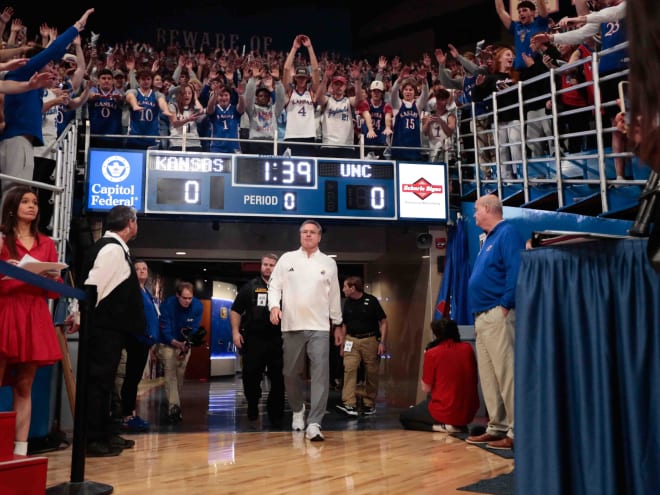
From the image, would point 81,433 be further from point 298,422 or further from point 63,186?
point 63,186

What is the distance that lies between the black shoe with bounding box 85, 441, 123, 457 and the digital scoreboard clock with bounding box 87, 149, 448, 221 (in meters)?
4.10

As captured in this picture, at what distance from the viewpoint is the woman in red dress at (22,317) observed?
3746mm

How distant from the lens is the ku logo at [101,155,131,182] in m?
8.25

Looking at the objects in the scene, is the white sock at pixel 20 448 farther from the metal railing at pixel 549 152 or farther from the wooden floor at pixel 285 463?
the metal railing at pixel 549 152

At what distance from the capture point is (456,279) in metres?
9.26

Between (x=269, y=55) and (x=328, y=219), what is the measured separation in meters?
9.30

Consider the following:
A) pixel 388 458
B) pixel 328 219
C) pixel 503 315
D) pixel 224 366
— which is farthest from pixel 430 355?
pixel 224 366

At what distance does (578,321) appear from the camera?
1968mm

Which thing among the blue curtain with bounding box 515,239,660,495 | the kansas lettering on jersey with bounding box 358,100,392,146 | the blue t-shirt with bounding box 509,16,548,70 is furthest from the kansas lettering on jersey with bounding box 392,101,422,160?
the blue curtain with bounding box 515,239,660,495

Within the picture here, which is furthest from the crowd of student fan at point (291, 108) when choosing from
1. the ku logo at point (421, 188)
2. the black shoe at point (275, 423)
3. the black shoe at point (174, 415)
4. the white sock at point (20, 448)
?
the white sock at point (20, 448)

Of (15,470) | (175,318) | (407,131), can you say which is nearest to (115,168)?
(175,318)

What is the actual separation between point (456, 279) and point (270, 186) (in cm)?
298

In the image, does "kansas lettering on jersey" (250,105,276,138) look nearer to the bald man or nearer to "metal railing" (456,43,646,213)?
"metal railing" (456,43,646,213)

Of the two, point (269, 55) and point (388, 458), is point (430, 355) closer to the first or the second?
point (388, 458)
